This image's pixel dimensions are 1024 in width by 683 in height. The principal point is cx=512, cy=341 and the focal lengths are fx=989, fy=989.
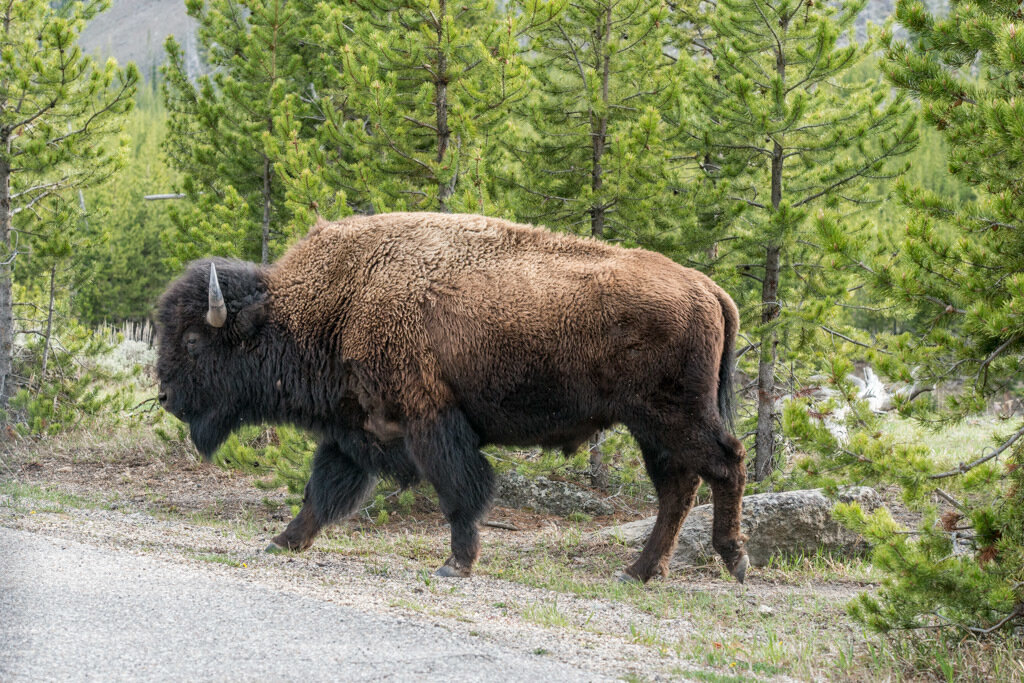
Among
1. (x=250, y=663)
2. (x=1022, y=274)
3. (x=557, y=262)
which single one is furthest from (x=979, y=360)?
(x=250, y=663)

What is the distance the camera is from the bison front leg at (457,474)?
7180mm

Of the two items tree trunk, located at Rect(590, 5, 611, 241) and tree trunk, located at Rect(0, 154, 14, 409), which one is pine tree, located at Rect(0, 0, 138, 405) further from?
tree trunk, located at Rect(590, 5, 611, 241)

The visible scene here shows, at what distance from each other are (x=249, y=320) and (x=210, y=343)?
38 cm

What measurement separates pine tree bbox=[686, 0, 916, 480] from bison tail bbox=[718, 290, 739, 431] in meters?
1.64

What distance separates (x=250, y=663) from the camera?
430 cm

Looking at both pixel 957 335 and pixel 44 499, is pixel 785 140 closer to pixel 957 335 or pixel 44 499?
pixel 957 335

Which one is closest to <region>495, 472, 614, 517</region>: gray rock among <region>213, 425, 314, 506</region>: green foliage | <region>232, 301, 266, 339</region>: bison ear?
<region>213, 425, 314, 506</region>: green foliage

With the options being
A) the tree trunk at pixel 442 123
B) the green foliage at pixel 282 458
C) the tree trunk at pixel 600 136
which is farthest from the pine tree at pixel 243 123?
the tree trunk at pixel 600 136

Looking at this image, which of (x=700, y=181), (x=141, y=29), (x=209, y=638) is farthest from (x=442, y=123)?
(x=141, y=29)

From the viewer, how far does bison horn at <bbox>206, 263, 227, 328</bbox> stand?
747 centimetres

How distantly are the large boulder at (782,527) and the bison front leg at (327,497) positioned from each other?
2719 millimetres

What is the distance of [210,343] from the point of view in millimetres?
7848

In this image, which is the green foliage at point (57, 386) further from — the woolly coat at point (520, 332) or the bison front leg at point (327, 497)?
the woolly coat at point (520, 332)

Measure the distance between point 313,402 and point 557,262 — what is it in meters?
2.21
